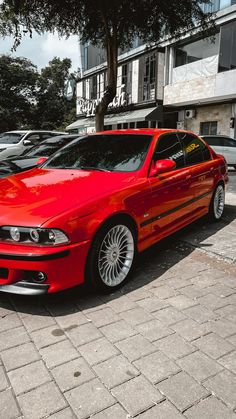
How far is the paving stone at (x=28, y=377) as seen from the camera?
2.10 m

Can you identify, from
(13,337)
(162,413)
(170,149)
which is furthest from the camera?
(170,149)

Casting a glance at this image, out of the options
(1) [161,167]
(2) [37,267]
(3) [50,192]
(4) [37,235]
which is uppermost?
(1) [161,167]

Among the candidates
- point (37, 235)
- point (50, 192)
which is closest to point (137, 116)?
point (50, 192)

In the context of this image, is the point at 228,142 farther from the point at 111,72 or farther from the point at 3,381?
the point at 3,381

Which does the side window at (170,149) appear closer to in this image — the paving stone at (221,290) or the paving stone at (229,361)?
the paving stone at (221,290)

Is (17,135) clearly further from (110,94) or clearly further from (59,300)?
(59,300)

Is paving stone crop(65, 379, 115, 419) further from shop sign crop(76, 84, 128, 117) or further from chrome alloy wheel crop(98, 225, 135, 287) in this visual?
shop sign crop(76, 84, 128, 117)

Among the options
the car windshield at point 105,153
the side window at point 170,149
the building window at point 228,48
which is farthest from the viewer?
the building window at point 228,48

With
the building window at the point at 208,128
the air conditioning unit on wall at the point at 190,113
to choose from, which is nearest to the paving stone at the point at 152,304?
the building window at the point at 208,128

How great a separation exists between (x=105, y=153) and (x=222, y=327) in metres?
2.22

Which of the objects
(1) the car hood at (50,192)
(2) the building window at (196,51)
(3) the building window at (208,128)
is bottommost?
(1) the car hood at (50,192)

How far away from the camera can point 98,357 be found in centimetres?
→ 236

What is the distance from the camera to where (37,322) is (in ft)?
9.18

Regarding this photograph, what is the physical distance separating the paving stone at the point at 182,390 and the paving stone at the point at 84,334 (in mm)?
664
